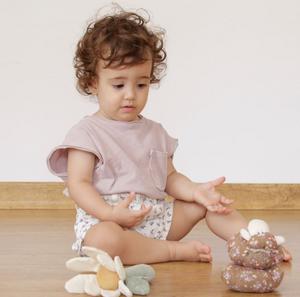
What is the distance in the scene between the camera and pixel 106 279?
124cm

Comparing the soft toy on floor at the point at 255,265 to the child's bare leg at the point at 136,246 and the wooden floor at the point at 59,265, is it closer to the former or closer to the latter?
the wooden floor at the point at 59,265

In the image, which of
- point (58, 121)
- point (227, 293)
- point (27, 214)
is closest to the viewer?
point (227, 293)

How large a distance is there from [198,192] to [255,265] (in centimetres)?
33

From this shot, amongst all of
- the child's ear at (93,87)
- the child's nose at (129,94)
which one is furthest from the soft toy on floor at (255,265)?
the child's ear at (93,87)

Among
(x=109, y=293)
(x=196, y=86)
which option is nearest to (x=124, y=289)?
A: (x=109, y=293)

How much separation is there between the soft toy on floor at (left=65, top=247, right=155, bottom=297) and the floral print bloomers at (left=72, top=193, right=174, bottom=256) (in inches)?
7.5

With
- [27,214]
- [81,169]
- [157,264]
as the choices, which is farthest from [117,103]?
[27,214]

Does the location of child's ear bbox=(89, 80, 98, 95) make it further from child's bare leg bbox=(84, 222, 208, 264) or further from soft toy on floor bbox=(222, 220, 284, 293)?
soft toy on floor bbox=(222, 220, 284, 293)

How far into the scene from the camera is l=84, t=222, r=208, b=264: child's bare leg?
142 cm

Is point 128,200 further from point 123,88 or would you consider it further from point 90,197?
point 123,88

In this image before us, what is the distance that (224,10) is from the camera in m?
2.39

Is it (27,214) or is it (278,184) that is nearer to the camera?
(27,214)

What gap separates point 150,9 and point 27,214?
2.25ft

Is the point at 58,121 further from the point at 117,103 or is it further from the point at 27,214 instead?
the point at 117,103
